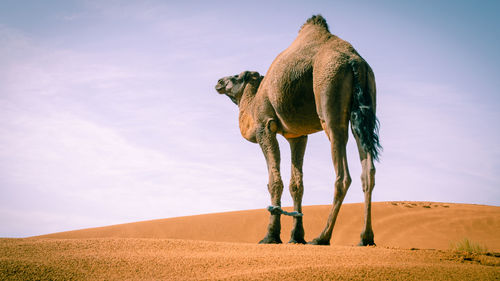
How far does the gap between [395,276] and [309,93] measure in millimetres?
4473

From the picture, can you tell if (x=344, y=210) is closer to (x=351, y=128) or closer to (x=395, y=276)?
(x=351, y=128)

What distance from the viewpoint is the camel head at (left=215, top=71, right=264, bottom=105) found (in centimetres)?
1017

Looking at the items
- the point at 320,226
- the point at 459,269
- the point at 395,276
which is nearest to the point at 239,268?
the point at 395,276

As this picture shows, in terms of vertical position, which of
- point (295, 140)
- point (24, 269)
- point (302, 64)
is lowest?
point (24, 269)

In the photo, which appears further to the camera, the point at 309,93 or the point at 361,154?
the point at 309,93

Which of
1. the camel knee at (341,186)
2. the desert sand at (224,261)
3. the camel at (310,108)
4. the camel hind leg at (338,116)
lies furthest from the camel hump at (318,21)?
the desert sand at (224,261)

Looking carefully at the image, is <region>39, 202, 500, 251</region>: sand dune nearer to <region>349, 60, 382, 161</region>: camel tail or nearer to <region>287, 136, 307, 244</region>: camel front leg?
<region>287, 136, 307, 244</region>: camel front leg

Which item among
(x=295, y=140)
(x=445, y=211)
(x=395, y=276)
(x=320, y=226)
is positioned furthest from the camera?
(x=320, y=226)

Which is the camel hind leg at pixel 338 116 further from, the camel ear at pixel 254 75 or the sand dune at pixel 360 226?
the sand dune at pixel 360 226

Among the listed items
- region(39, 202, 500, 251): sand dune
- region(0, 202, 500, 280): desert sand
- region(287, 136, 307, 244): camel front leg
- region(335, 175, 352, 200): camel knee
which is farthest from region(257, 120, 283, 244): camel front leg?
region(39, 202, 500, 251): sand dune

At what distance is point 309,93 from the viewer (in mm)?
8195

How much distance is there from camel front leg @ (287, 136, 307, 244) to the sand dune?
579 cm

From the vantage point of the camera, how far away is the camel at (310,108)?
23.9 ft

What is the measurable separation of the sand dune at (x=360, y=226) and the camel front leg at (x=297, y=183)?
5.79m
